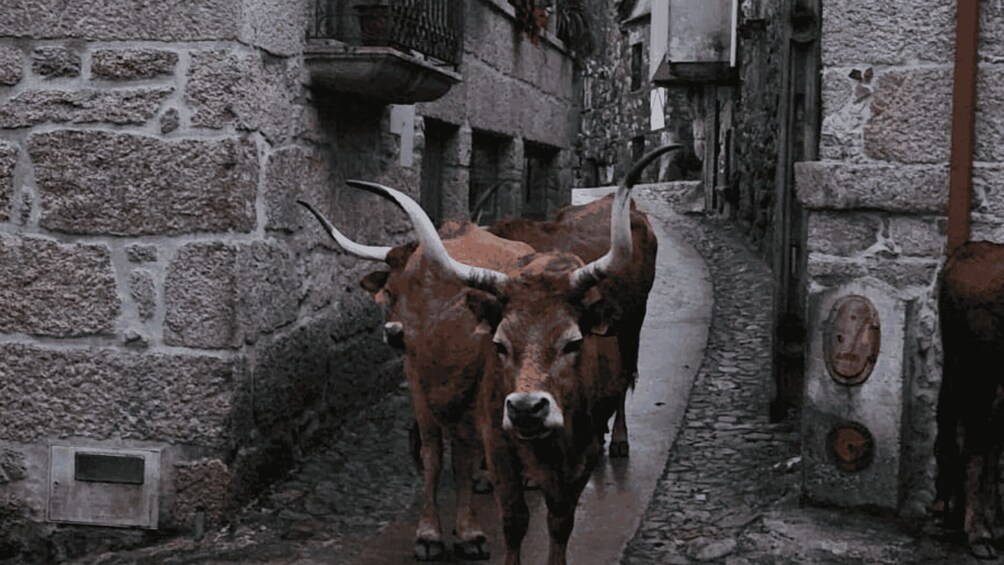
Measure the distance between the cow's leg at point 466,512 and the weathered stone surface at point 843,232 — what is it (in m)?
1.74

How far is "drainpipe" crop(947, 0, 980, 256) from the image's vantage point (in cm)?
489

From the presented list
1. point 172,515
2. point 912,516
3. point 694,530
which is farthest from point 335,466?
point 912,516

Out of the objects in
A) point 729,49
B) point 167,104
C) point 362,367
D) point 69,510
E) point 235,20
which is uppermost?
point 729,49

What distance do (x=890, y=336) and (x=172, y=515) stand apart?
2.97 metres

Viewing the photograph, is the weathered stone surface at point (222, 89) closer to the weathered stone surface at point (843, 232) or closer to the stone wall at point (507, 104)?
the weathered stone surface at point (843, 232)

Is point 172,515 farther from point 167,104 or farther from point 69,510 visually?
point 167,104

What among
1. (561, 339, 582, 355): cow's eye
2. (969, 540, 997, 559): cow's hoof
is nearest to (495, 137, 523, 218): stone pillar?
(969, 540, 997, 559): cow's hoof

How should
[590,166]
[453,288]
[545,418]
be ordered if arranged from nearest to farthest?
[545,418], [453,288], [590,166]

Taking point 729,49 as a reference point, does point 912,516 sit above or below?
below

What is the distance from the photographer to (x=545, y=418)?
3.28 meters

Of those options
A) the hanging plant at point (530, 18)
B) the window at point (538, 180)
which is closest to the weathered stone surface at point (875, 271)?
the hanging plant at point (530, 18)

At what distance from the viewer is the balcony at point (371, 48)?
230 inches

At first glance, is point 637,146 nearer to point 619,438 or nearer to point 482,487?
point 619,438

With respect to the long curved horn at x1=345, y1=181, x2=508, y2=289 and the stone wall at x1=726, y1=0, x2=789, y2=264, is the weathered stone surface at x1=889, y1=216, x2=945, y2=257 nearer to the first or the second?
the long curved horn at x1=345, y1=181, x2=508, y2=289
